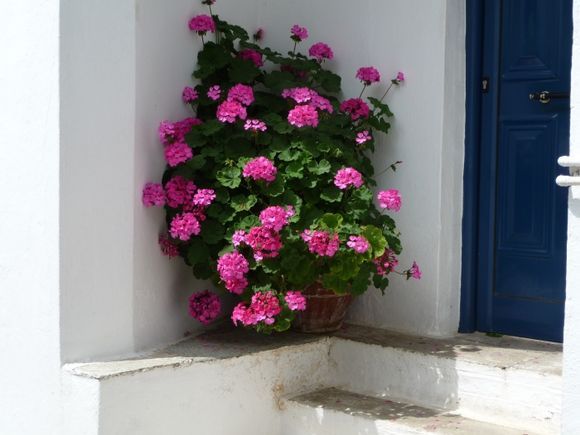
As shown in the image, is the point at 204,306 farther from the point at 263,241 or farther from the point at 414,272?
the point at 414,272

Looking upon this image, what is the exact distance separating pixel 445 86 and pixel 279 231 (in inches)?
47.8

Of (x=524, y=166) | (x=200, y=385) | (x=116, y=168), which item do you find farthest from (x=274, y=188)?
(x=524, y=166)

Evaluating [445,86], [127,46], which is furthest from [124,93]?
[445,86]

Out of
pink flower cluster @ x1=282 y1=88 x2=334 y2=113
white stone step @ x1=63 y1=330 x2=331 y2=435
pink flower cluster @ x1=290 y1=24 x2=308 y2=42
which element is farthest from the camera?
pink flower cluster @ x1=290 y1=24 x2=308 y2=42

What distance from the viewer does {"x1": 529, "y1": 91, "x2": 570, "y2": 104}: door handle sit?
434 cm

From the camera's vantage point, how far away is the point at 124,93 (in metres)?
3.99

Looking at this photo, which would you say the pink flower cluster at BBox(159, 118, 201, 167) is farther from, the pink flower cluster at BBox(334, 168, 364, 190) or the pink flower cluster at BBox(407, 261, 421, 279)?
the pink flower cluster at BBox(407, 261, 421, 279)

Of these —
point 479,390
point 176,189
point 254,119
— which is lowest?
point 479,390

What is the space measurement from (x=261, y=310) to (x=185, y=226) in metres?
0.53

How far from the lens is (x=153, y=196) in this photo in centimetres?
408

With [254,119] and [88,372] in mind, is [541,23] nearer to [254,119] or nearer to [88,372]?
[254,119]

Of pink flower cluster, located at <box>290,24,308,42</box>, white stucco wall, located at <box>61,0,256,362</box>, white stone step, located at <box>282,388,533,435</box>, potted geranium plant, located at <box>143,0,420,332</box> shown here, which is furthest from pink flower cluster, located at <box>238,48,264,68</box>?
white stone step, located at <box>282,388,533,435</box>

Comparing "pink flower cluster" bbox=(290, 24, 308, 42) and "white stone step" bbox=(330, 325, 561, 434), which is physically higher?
"pink flower cluster" bbox=(290, 24, 308, 42)

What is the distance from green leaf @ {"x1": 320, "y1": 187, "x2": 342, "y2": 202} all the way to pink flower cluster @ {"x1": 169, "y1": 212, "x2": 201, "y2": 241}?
62 centimetres
